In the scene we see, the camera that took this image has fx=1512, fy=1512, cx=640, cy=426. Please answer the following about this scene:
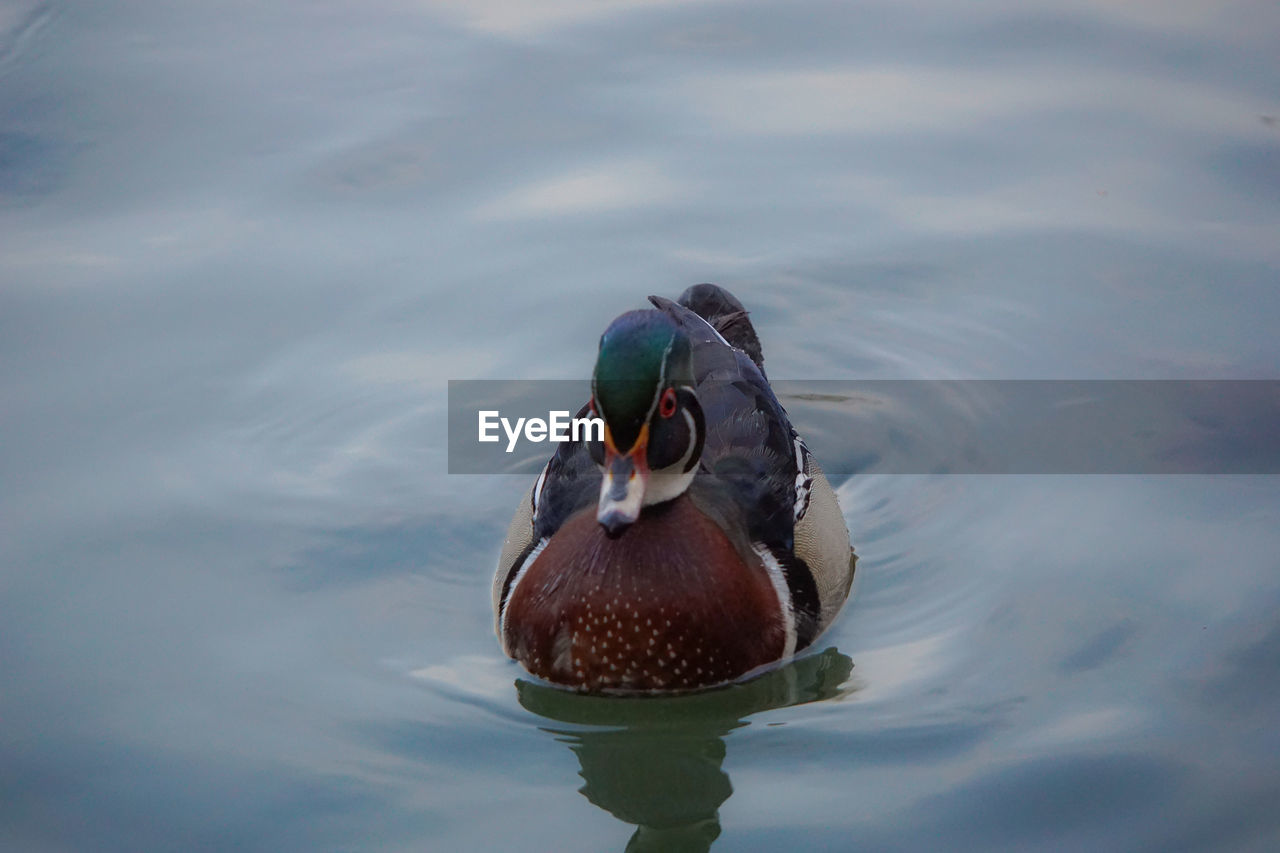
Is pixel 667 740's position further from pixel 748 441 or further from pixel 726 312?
pixel 726 312

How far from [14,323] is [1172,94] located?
289 inches

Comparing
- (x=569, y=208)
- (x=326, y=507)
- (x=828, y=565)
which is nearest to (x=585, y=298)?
(x=569, y=208)

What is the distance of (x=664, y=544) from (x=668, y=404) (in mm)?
551

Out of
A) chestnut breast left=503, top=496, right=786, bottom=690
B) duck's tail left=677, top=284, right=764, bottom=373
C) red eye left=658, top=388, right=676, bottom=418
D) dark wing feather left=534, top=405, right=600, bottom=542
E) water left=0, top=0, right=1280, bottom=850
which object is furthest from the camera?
duck's tail left=677, top=284, right=764, bottom=373

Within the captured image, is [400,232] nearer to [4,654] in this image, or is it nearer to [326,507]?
[326,507]

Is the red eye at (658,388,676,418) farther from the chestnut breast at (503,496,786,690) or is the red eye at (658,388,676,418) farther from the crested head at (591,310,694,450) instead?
the chestnut breast at (503,496,786,690)

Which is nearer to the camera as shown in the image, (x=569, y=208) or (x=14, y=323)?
(x=14, y=323)

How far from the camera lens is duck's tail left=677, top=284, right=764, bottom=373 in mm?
7375

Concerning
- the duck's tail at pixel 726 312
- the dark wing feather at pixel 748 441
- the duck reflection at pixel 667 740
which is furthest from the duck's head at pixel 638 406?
the duck's tail at pixel 726 312

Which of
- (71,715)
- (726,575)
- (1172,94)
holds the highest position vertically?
(1172,94)

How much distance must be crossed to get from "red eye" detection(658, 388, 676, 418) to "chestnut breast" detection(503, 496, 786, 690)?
43cm

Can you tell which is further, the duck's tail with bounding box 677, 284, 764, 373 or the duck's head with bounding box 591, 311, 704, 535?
the duck's tail with bounding box 677, 284, 764, 373

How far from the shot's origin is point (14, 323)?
8.19 metres

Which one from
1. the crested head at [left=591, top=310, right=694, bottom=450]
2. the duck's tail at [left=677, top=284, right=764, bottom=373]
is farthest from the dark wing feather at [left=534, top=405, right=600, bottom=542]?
the duck's tail at [left=677, top=284, right=764, bottom=373]
